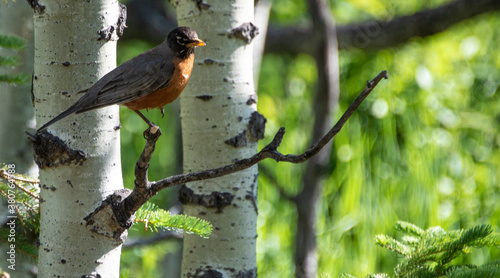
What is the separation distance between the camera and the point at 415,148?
3.52 metres

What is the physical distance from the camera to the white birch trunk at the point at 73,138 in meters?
1.28

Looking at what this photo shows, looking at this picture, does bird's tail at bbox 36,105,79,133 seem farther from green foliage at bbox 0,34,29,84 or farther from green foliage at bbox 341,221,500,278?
green foliage at bbox 341,221,500,278

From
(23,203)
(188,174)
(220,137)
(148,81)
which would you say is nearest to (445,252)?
(188,174)

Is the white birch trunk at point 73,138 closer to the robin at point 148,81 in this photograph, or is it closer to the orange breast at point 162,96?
the robin at point 148,81

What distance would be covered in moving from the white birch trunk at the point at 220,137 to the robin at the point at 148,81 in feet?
0.51

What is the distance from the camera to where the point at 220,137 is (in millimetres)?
1766

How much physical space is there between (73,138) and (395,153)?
106 inches

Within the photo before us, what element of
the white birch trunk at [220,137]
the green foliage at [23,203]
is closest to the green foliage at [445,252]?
the white birch trunk at [220,137]

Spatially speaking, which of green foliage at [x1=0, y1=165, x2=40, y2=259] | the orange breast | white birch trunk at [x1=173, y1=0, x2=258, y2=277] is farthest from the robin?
green foliage at [x1=0, y1=165, x2=40, y2=259]

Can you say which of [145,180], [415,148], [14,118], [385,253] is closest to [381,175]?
[415,148]

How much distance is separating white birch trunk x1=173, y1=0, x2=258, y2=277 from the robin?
16 cm

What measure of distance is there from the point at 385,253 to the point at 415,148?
2.59 ft

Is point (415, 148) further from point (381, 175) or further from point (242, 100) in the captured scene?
point (242, 100)

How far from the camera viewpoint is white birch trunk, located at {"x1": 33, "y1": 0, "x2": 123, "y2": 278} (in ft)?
4.21
